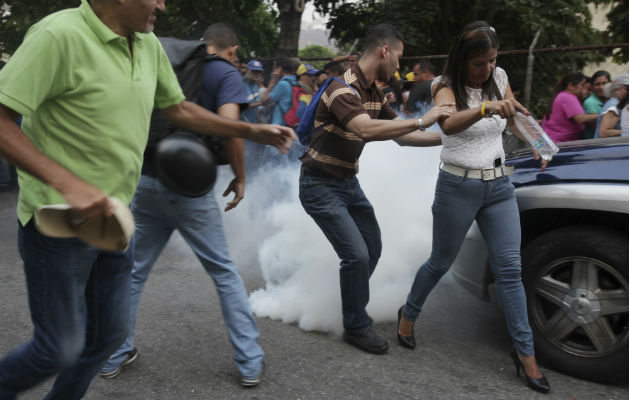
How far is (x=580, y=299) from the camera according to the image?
10.8 ft

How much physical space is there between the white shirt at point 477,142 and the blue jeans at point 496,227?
0.09m

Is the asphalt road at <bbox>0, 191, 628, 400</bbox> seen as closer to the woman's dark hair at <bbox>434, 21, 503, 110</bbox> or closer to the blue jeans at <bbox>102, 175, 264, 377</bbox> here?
the blue jeans at <bbox>102, 175, 264, 377</bbox>

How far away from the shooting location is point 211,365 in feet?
11.5

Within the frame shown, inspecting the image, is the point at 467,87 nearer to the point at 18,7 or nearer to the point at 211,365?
the point at 211,365

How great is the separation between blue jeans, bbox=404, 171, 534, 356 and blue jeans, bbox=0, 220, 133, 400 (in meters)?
1.73

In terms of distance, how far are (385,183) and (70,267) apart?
9.64ft

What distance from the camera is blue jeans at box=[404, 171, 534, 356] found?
328cm

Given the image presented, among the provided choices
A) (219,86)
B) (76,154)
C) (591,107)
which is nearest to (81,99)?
(76,154)

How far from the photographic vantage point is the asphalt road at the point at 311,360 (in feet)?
10.5

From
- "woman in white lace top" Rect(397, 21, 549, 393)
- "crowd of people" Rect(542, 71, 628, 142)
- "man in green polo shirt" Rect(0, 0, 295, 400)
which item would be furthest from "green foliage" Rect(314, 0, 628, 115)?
"man in green polo shirt" Rect(0, 0, 295, 400)

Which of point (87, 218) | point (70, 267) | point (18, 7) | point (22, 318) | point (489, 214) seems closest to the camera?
point (87, 218)

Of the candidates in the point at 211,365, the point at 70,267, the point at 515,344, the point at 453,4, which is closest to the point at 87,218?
the point at 70,267

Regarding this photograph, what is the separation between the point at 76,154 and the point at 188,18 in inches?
771

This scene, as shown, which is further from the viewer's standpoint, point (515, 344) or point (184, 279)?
point (184, 279)
